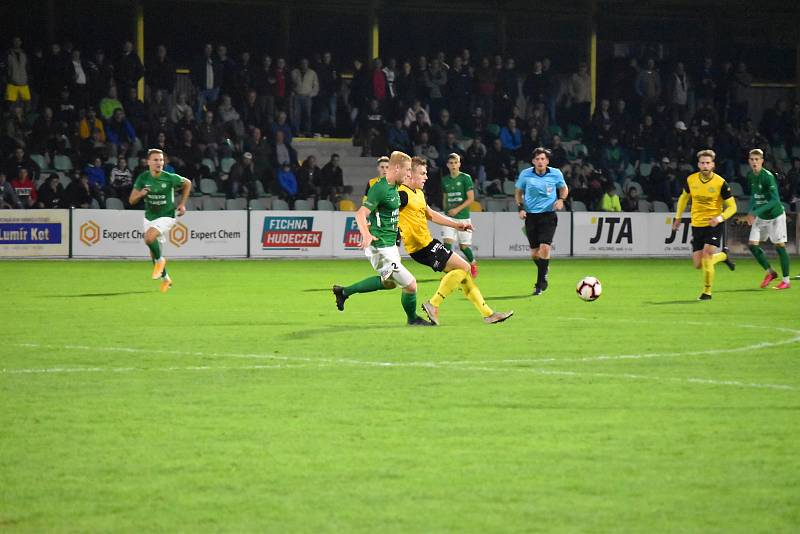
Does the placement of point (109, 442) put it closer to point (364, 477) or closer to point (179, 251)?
point (364, 477)

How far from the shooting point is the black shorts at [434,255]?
1355cm

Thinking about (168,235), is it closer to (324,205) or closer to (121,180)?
(121,180)

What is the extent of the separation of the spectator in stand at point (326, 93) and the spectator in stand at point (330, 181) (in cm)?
252

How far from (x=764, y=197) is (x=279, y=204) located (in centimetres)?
1250

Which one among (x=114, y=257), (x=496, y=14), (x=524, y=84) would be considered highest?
(x=496, y=14)

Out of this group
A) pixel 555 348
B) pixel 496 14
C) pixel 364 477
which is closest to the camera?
pixel 364 477

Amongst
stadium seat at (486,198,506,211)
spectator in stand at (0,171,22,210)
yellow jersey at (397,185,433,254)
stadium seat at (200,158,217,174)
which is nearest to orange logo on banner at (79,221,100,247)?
spectator in stand at (0,171,22,210)

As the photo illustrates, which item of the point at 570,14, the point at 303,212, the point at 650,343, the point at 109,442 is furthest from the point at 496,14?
the point at 109,442

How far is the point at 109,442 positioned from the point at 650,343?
621 centimetres

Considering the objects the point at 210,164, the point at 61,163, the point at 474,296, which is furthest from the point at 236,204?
the point at 474,296

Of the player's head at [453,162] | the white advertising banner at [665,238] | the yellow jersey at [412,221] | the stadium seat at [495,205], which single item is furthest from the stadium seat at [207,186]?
the yellow jersey at [412,221]

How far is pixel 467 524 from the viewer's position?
208 inches

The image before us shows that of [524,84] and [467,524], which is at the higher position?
[524,84]

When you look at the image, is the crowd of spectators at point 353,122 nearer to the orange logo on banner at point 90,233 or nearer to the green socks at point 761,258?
the orange logo on banner at point 90,233
